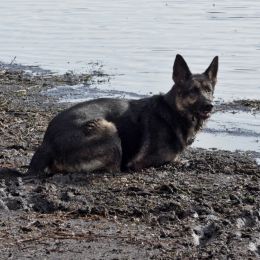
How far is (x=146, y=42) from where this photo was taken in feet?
71.6

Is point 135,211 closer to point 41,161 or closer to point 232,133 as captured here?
point 41,161

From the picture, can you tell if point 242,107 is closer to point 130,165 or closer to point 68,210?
point 130,165

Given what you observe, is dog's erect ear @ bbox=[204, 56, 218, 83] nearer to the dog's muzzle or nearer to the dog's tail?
the dog's muzzle

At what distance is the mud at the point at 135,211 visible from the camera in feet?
21.6

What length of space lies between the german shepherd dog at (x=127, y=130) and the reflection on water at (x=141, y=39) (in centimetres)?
469

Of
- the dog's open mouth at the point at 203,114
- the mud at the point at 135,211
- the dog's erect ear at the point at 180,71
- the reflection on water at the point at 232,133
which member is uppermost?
the dog's erect ear at the point at 180,71

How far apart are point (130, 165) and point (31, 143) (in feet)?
5.50

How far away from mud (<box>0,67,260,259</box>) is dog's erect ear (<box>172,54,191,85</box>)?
3.25 feet

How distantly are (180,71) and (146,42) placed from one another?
1147 cm

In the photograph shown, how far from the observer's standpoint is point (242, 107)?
14141 millimetres

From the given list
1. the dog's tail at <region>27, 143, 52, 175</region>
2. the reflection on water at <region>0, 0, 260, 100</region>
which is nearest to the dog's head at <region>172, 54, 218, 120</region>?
the dog's tail at <region>27, 143, 52, 175</region>

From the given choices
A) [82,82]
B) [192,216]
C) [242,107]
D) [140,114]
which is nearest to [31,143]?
[140,114]

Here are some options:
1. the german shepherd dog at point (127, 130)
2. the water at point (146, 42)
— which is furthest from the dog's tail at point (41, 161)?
the water at point (146, 42)

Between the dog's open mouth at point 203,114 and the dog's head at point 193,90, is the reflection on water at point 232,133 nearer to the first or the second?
the dog's open mouth at point 203,114
